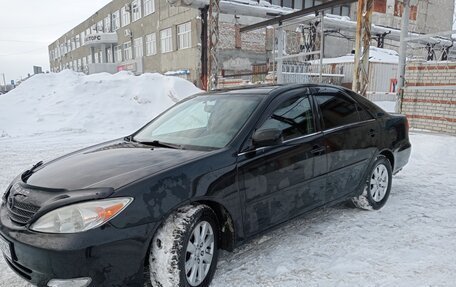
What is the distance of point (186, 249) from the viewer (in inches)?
99.1

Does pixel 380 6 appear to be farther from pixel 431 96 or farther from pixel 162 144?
pixel 162 144

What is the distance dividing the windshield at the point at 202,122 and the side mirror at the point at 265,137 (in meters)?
0.20

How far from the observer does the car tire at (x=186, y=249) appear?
242 centimetres

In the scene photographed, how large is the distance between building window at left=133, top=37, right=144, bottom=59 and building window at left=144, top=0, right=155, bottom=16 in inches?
131

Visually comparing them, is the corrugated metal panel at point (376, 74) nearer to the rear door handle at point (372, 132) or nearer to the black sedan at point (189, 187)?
the rear door handle at point (372, 132)

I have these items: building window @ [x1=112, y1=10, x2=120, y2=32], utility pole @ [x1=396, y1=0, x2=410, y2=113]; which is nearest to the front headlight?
utility pole @ [x1=396, y1=0, x2=410, y2=113]

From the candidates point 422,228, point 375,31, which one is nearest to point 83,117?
point 422,228

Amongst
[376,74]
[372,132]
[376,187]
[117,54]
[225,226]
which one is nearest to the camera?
[225,226]

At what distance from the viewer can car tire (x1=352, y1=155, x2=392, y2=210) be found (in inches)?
171

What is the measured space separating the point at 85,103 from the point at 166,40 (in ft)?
71.4

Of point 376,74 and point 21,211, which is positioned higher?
point 376,74

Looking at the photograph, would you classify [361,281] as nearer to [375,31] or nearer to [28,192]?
[28,192]

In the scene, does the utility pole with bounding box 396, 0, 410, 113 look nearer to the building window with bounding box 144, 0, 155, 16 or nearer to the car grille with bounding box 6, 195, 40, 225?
the car grille with bounding box 6, 195, 40, 225

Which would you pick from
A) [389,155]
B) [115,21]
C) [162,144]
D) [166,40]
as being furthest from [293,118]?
[115,21]
